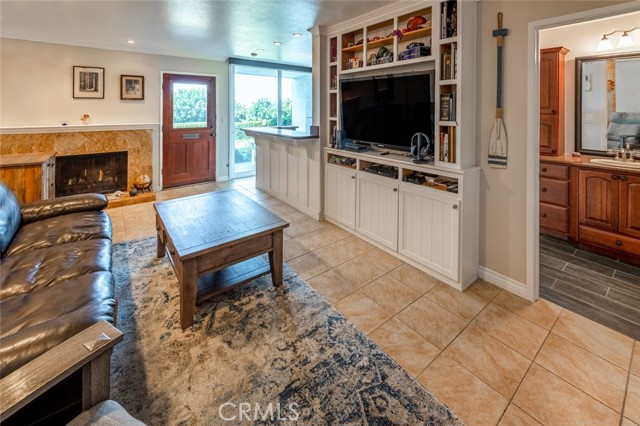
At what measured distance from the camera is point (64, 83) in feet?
15.7

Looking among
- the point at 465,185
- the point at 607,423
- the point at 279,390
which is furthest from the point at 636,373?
the point at 279,390

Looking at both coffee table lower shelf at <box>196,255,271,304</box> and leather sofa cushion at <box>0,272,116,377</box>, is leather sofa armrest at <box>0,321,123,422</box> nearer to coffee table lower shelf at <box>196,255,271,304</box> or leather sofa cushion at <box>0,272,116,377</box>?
leather sofa cushion at <box>0,272,116,377</box>

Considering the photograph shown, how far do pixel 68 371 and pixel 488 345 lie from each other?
207cm

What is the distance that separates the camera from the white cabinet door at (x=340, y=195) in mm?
3629

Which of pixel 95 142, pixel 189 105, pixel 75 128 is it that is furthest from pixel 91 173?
pixel 189 105

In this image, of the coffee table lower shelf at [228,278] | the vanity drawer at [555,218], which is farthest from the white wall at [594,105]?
the coffee table lower shelf at [228,278]

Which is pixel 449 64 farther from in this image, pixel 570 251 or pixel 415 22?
pixel 570 251

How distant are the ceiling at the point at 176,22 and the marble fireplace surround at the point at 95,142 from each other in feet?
4.03

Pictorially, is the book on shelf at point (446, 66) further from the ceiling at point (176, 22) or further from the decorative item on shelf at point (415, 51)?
the ceiling at point (176, 22)

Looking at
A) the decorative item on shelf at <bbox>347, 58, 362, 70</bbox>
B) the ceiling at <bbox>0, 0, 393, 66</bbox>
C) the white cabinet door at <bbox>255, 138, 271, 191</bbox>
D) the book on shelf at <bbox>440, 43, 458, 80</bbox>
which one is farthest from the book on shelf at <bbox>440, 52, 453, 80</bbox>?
the white cabinet door at <bbox>255, 138, 271, 191</bbox>

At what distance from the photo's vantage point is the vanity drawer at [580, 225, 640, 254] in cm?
291

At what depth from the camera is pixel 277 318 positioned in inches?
86.4

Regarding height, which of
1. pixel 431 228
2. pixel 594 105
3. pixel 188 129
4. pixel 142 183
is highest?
pixel 188 129

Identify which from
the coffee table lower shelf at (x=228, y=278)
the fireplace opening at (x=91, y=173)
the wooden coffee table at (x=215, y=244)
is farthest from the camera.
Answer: the fireplace opening at (x=91, y=173)
